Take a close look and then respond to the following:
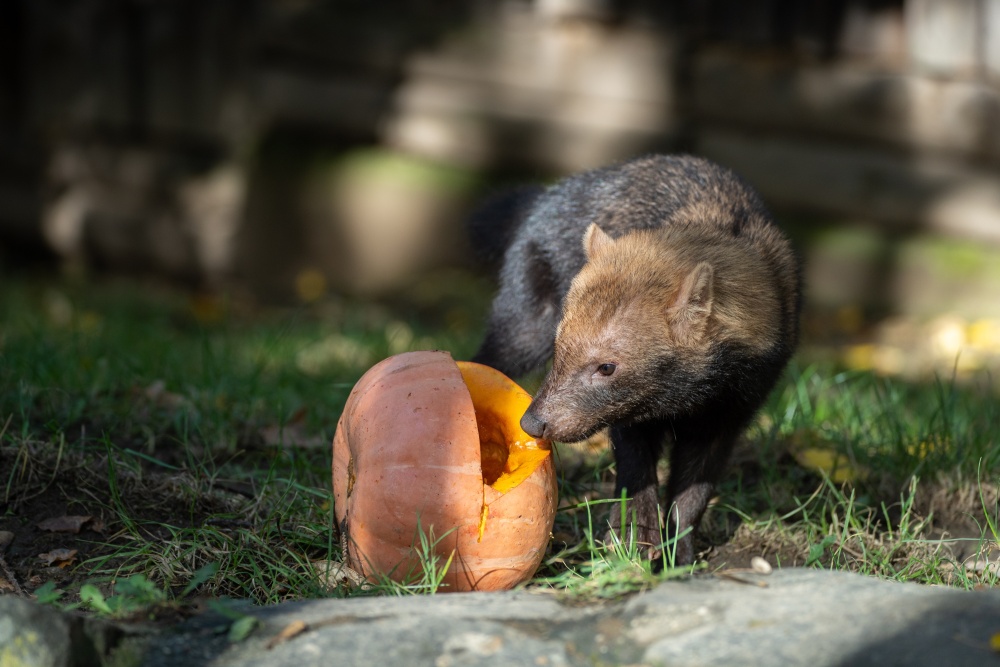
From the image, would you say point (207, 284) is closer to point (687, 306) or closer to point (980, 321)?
point (980, 321)

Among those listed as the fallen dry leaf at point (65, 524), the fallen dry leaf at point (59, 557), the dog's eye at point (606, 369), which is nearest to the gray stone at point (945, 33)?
the dog's eye at point (606, 369)

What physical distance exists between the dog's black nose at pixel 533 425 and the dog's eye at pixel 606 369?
0.88 ft

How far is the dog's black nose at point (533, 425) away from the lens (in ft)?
10.9

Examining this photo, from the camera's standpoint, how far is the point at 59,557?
3350mm

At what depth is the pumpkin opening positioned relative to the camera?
3402 mm

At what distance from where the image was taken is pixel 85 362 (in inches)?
202

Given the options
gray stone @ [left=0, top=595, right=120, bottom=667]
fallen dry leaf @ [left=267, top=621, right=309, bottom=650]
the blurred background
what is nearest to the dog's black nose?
fallen dry leaf @ [left=267, top=621, right=309, bottom=650]

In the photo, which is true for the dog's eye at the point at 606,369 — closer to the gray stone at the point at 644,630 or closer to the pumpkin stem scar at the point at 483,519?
the pumpkin stem scar at the point at 483,519

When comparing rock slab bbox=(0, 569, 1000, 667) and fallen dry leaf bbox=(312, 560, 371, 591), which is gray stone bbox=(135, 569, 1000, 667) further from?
fallen dry leaf bbox=(312, 560, 371, 591)

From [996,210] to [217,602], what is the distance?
6613 mm

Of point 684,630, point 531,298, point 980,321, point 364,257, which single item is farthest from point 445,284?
point 684,630

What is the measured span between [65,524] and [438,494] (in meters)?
1.31

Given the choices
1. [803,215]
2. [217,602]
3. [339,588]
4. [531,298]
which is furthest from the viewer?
[803,215]

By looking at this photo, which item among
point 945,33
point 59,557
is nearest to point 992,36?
point 945,33
